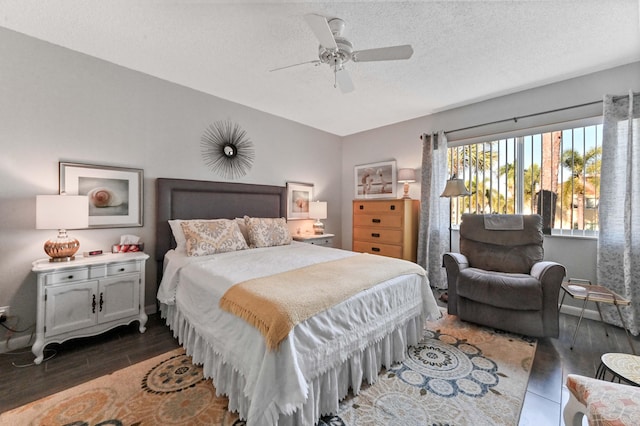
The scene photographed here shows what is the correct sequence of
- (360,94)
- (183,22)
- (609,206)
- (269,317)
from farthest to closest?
(360,94), (609,206), (183,22), (269,317)

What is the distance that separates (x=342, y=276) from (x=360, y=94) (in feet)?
8.45

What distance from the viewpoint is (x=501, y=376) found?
1.88m

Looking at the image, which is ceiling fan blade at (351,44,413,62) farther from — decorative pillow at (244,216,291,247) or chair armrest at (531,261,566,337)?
chair armrest at (531,261,566,337)

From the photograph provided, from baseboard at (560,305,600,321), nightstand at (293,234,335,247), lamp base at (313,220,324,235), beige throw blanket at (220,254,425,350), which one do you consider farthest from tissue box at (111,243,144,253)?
baseboard at (560,305,600,321)

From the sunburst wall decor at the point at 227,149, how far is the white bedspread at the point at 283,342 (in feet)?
4.58

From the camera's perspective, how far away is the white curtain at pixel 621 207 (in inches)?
99.7

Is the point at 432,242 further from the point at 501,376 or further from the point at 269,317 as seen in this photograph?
the point at 269,317

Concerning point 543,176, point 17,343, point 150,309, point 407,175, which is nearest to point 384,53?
point 407,175

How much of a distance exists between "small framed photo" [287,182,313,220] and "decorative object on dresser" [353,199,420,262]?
869 mm

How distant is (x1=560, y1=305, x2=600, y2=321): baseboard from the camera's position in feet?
9.18

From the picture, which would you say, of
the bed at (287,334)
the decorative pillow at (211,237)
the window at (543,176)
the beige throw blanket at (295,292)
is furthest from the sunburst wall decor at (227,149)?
the window at (543,176)

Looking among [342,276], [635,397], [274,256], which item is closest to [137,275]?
[274,256]

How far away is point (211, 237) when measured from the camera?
2717 mm

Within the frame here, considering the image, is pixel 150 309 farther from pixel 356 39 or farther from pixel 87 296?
pixel 356 39
